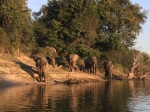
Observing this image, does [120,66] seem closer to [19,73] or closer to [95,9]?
[95,9]

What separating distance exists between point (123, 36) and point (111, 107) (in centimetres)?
4162

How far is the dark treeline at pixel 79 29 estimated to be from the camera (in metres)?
44.6

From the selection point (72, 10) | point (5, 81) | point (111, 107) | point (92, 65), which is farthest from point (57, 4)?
point (111, 107)

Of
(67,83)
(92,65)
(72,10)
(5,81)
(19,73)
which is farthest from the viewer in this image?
(72,10)

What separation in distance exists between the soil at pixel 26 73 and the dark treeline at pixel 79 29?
7.69ft

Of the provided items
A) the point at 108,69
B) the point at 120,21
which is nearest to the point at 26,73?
the point at 108,69

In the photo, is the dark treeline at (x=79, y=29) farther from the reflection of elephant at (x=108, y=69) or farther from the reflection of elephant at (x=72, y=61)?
the reflection of elephant at (x=108, y=69)

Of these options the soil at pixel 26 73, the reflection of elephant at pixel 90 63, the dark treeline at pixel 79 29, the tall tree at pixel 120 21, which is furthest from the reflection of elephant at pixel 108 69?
the tall tree at pixel 120 21

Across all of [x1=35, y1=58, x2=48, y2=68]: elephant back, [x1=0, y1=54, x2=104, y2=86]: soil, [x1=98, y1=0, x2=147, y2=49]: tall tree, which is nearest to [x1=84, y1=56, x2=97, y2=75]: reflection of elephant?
[x1=0, y1=54, x2=104, y2=86]: soil

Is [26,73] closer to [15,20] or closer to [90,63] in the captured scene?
[15,20]

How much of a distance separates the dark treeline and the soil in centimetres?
234

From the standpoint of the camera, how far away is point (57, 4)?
56.8 metres

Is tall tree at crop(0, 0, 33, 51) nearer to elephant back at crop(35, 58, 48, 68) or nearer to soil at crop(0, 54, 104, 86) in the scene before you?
soil at crop(0, 54, 104, 86)

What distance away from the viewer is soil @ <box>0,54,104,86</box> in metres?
37.1
